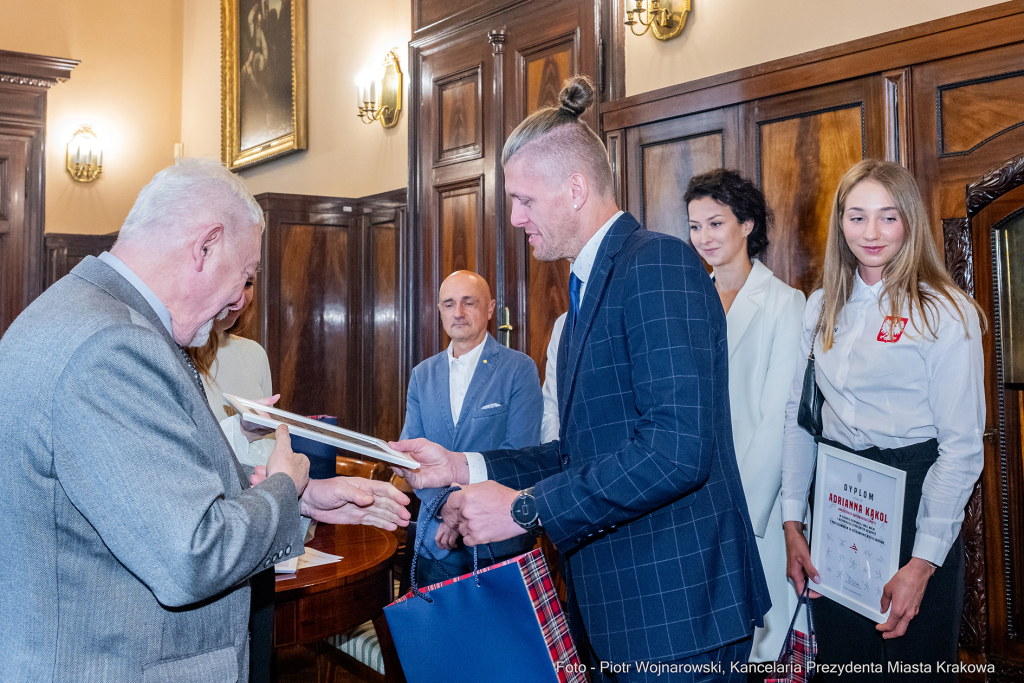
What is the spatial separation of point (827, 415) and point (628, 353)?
94cm

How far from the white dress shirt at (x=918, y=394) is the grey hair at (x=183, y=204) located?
156cm

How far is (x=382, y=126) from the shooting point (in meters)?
6.33

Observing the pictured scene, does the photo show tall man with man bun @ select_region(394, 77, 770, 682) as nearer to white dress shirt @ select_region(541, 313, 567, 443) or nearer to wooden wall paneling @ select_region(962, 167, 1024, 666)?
white dress shirt @ select_region(541, 313, 567, 443)

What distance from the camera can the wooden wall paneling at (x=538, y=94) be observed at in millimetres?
4531

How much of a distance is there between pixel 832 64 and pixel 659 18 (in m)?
1.07

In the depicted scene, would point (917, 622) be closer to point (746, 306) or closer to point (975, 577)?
point (746, 306)

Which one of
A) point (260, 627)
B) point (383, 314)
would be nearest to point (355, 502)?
point (260, 627)

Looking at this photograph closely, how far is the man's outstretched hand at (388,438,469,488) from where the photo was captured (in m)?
1.87

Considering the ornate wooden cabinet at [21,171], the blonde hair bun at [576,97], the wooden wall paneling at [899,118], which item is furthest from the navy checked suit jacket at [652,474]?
the ornate wooden cabinet at [21,171]

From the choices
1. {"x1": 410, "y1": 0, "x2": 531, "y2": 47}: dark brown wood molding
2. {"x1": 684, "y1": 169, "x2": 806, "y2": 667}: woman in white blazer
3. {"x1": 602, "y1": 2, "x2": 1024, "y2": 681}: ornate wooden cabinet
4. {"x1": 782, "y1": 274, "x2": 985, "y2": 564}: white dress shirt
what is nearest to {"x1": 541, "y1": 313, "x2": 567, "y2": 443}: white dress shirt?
{"x1": 684, "y1": 169, "x2": 806, "y2": 667}: woman in white blazer

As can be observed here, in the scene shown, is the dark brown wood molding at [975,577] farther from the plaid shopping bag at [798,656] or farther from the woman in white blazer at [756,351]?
the plaid shopping bag at [798,656]

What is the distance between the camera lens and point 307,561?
8.84 feet

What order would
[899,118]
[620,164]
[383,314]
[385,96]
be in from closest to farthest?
[899,118], [620,164], [385,96], [383,314]

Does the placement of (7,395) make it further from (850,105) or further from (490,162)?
(490,162)
